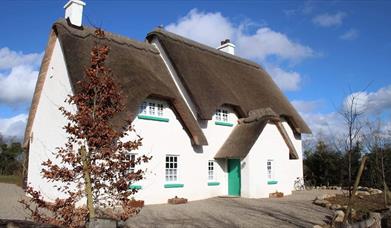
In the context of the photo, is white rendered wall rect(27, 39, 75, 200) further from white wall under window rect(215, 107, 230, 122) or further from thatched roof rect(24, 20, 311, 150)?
white wall under window rect(215, 107, 230, 122)

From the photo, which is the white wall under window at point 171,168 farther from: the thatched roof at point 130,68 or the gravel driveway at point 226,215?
the gravel driveway at point 226,215

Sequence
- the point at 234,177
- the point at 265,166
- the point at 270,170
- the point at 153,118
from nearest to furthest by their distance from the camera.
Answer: the point at 153,118
the point at 234,177
the point at 265,166
the point at 270,170

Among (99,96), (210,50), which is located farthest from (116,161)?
(210,50)

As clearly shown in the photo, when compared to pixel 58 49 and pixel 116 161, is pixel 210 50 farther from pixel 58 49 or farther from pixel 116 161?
pixel 116 161

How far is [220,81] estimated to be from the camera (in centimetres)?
1847

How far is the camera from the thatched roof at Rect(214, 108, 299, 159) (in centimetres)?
1689

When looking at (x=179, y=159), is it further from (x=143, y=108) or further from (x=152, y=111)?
(x=143, y=108)

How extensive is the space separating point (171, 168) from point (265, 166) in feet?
16.3

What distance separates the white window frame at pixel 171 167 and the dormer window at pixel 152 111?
1659mm

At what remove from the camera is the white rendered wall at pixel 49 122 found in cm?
1442

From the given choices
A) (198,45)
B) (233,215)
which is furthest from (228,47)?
(233,215)

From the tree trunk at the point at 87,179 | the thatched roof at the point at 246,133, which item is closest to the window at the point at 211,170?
the thatched roof at the point at 246,133

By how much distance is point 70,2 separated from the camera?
54.0 feet

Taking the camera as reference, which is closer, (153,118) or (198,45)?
(153,118)
